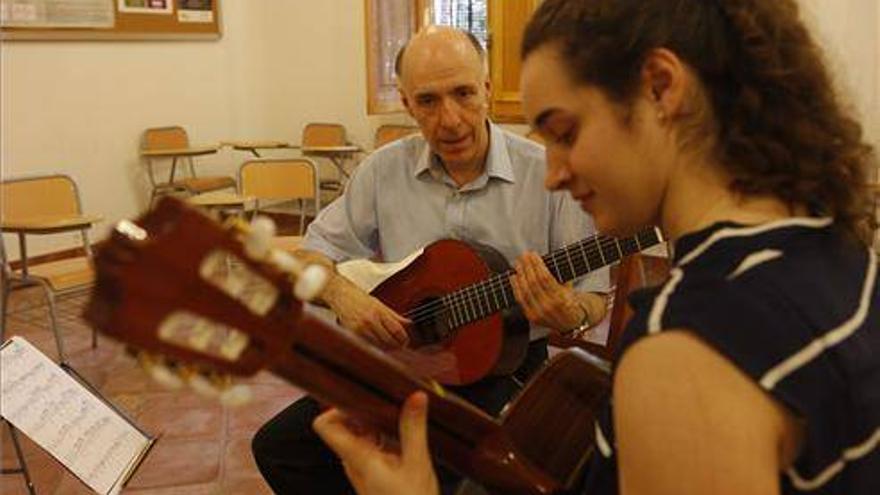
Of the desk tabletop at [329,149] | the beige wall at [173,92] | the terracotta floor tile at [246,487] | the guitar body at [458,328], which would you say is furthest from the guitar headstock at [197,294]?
the desk tabletop at [329,149]

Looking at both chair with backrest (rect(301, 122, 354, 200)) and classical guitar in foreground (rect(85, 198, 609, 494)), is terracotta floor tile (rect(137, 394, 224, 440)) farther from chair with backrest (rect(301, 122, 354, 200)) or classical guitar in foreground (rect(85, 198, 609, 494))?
chair with backrest (rect(301, 122, 354, 200))

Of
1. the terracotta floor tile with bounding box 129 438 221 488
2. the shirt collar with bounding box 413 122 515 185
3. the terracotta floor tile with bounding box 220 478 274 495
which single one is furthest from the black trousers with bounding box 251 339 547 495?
the terracotta floor tile with bounding box 129 438 221 488

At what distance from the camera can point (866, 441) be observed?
0.74 m

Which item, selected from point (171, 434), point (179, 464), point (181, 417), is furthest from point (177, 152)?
point (179, 464)

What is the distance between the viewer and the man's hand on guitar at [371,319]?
191cm

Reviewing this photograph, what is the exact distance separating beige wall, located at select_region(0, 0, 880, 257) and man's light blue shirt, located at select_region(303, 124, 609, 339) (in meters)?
2.88

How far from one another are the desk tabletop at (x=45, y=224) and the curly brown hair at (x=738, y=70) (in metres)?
3.42

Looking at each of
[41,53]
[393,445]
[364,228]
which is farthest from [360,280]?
[41,53]

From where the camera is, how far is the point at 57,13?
5.47m

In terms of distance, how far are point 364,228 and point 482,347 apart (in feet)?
1.68

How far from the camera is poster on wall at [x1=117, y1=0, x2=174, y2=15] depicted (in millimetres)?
5879

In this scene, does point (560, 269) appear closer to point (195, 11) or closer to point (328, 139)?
point (328, 139)

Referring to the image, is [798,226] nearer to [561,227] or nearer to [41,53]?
[561,227]

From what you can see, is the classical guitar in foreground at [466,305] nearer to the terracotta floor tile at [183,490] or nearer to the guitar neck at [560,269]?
the guitar neck at [560,269]
